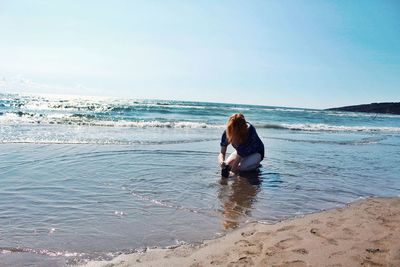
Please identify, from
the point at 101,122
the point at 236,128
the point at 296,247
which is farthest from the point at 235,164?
the point at 101,122

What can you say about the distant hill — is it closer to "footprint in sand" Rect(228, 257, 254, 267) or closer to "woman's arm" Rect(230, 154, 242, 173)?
"woman's arm" Rect(230, 154, 242, 173)

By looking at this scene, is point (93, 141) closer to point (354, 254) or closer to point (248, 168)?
point (248, 168)

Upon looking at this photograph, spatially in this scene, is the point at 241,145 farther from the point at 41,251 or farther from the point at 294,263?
the point at 41,251

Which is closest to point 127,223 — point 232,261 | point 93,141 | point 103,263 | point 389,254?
point 103,263

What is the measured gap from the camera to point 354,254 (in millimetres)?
3725

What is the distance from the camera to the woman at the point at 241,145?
27.2ft

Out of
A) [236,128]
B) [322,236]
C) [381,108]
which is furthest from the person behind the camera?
[381,108]

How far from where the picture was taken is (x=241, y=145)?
A: 869 centimetres

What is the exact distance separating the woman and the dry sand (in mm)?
3451

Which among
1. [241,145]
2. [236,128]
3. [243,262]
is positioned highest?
[236,128]

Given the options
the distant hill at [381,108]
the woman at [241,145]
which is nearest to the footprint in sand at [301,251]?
the woman at [241,145]

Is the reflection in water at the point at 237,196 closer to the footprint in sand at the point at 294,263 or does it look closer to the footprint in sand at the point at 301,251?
the footprint in sand at the point at 301,251

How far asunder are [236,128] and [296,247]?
4.50m

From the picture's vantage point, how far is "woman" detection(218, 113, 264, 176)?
8.29 meters
